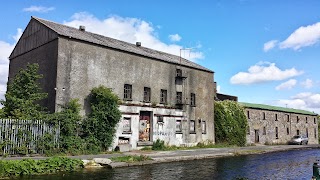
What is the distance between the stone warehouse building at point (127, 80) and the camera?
73.9ft

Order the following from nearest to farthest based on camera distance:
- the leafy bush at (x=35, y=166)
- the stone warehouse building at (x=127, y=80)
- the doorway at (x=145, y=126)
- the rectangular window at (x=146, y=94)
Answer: the leafy bush at (x=35, y=166)
the stone warehouse building at (x=127, y=80)
the doorway at (x=145, y=126)
the rectangular window at (x=146, y=94)

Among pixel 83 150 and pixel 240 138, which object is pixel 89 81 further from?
pixel 240 138

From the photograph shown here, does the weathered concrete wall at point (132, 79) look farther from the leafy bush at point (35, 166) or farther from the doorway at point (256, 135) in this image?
the doorway at point (256, 135)

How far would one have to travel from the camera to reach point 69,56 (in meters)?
22.5

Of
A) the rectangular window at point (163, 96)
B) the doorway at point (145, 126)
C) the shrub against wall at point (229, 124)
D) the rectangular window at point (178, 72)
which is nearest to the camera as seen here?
the doorway at point (145, 126)

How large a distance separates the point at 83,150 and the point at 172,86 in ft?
39.7

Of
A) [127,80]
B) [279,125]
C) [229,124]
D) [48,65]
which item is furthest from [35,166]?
[279,125]

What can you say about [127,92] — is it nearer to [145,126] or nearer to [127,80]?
[127,80]

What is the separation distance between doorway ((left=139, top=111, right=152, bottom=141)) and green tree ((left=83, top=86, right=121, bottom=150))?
3486mm

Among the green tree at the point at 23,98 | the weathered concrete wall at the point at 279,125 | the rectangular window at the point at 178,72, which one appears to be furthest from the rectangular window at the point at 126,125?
the weathered concrete wall at the point at 279,125

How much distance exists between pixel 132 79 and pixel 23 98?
930 cm

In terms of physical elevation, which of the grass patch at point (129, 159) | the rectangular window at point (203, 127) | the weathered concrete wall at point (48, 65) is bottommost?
the grass patch at point (129, 159)

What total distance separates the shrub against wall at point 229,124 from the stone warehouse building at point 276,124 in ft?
11.4

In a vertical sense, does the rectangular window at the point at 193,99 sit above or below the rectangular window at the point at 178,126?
above
